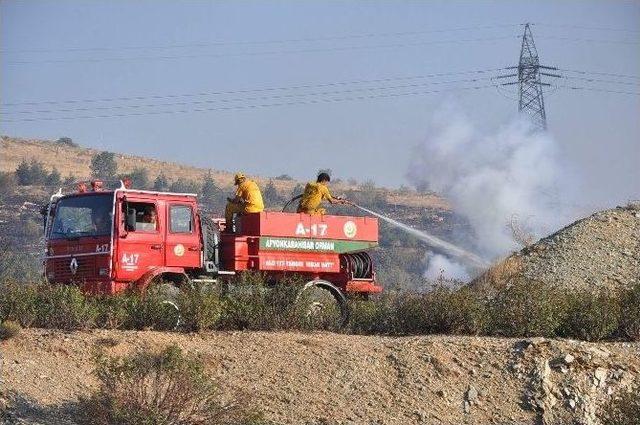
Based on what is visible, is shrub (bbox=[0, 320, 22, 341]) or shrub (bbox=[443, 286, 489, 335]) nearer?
shrub (bbox=[0, 320, 22, 341])

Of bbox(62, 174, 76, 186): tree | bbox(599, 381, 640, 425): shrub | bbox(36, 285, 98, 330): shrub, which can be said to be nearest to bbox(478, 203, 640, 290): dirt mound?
bbox(36, 285, 98, 330): shrub

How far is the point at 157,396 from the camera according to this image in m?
13.3

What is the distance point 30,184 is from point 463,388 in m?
44.0

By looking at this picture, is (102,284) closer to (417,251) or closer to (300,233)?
(300,233)

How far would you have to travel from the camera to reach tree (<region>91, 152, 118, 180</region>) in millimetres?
65250

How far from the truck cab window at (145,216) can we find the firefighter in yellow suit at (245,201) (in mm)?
1642

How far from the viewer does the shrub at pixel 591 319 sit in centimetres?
2034

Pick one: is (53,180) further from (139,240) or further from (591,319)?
(591,319)

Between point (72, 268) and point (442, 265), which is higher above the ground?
point (442, 265)

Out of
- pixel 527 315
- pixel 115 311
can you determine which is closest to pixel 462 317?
pixel 527 315

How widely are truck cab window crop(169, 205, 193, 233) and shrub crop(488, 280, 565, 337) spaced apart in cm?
544

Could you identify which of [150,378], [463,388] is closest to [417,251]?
[463,388]

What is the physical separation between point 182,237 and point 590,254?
1459 cm

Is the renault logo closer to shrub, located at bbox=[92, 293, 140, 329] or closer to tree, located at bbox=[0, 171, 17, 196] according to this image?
shrub, located at bbox=[92, 293, 140, 329]
